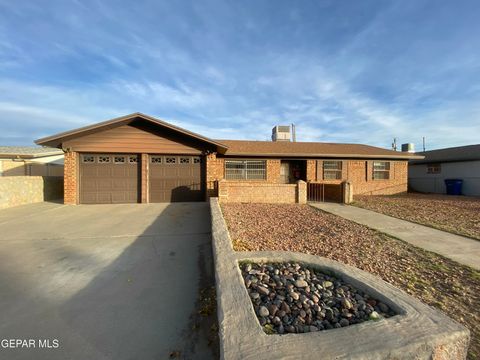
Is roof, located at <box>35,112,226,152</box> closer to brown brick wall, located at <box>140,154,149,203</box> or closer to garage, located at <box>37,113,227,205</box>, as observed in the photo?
garage, located at <box>37,113,227,205</box>

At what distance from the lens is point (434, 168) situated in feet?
60.7

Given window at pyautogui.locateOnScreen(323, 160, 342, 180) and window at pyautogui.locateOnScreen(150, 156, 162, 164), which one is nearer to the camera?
window at pyautogui.locateOnScreen(150, 156, 162, 164)

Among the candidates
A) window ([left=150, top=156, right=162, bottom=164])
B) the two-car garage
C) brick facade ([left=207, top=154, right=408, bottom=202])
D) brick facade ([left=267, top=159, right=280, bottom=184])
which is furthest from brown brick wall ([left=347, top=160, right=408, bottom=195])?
window ([left=150, top=156, right=162, bottom=164])

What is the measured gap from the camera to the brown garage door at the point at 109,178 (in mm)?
10719

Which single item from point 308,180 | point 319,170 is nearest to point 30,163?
point 308,180

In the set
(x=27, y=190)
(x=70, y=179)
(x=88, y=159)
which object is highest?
(x=88, y=159)

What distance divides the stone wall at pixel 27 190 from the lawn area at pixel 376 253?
925 centimetres

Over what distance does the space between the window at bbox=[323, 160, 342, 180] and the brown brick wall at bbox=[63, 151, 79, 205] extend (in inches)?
526

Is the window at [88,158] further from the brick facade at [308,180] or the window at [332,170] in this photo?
the window at [332,170]

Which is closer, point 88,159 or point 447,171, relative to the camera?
point 88,159

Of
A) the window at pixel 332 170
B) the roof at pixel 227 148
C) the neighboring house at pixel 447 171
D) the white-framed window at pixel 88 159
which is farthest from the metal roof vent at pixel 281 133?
the white-framed window at pixel 88 159

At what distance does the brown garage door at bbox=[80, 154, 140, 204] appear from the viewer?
35.2ft

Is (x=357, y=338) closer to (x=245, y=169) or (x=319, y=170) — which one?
(x=245, y=169)

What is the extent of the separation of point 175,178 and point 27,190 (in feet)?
21.7
